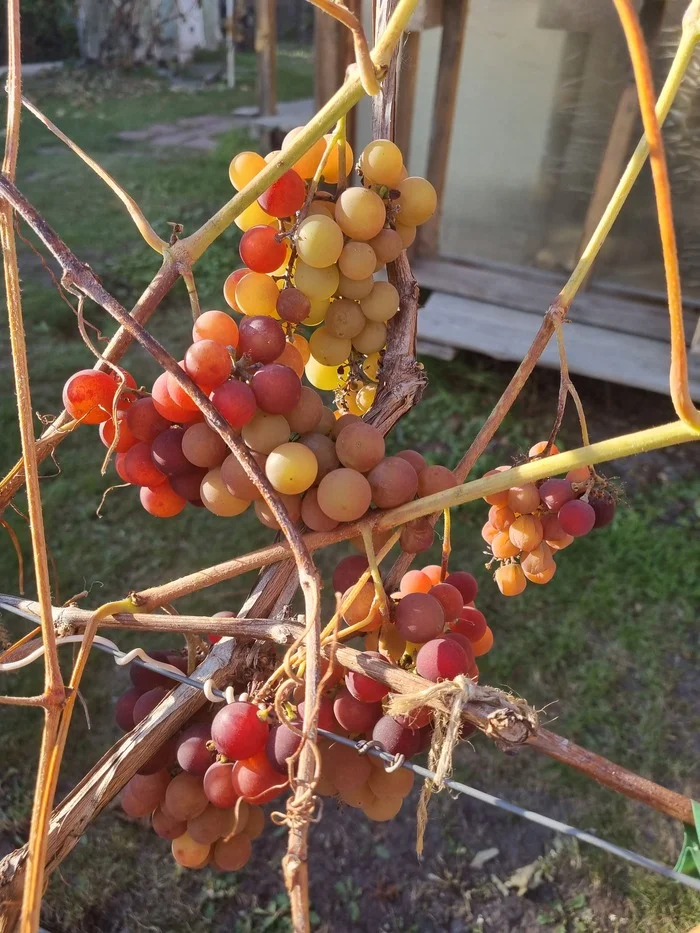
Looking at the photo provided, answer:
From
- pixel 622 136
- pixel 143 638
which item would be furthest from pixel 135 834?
pixel 622 136

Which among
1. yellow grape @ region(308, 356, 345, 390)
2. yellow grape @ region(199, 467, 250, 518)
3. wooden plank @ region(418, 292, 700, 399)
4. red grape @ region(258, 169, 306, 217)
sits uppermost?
red grape @ region(258, 169, 306, 217)

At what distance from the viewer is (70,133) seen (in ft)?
19.6

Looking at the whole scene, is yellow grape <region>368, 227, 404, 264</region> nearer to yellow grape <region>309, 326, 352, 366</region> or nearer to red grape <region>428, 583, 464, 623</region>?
yellow grape <region>309, 326, 352, 366</region>

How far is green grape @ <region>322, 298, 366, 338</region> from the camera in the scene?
718 millimetres

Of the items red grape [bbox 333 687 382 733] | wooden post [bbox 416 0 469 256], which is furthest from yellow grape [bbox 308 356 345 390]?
wooden post [bbox 416 0 469 256]

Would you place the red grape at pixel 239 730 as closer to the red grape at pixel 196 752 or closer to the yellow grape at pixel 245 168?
the red grape at pixel 196 752

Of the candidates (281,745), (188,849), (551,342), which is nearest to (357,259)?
(281,745)

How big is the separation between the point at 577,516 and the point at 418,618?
18cm

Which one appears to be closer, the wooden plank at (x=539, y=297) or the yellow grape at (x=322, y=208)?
the yellow grape at (x=322, y=208)

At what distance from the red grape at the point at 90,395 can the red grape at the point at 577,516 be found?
431 mm

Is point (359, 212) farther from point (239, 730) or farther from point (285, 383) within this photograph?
point (239, 730)

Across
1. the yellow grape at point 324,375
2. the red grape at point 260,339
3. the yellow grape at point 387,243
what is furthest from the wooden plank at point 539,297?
the red grape at point 260,339

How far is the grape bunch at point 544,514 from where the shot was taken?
2.28 ft

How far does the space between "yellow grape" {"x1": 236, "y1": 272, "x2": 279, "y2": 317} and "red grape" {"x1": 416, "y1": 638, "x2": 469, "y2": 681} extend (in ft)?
1.13
